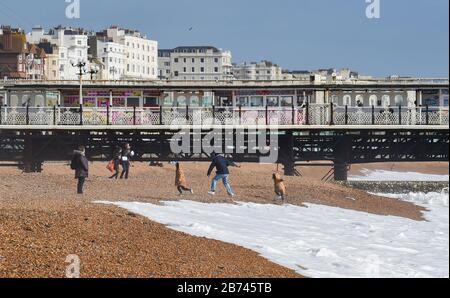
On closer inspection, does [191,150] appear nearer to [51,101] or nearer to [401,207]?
[51,101]

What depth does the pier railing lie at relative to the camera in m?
49.7

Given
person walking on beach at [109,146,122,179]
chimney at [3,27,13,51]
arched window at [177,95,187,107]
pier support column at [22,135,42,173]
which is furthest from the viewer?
chimney at [3,27,13,51]

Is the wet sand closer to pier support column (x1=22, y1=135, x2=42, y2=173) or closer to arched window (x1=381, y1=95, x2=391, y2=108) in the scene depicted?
pier support column (x1=22, y1=135, x2=42, y2=173)

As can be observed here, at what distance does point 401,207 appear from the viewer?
43.8m

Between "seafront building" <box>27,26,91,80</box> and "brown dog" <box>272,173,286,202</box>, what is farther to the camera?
"seafront building" <box>27,26,91,80</box>

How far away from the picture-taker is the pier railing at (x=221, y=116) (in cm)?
4969

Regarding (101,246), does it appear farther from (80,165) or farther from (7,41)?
(7,41)

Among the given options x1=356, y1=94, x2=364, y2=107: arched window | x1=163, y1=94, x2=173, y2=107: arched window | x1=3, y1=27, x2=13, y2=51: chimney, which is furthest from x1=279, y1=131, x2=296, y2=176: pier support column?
x1=3, y1=27, x2=13, y2=51: chimney

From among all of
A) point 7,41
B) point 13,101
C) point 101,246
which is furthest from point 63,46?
point 101,246

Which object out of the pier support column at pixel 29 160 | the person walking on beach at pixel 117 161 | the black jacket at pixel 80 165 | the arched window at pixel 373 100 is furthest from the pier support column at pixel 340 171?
the black jacket at pixel 80 165

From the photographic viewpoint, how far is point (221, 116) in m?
50.4

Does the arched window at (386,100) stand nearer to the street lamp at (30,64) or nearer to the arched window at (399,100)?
the arched window at (399,100)
